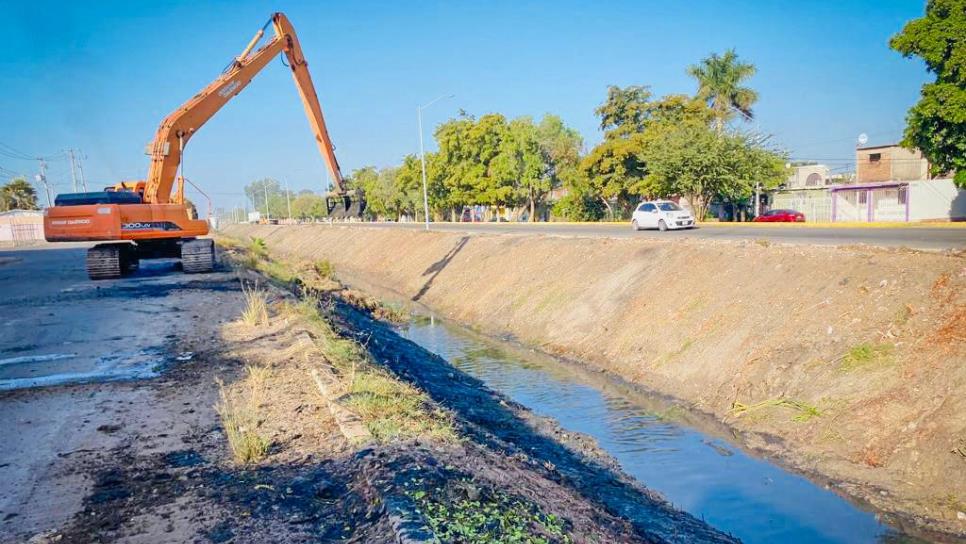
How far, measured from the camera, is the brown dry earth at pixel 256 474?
4562 millimetres

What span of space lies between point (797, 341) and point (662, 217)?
19244 millimetres

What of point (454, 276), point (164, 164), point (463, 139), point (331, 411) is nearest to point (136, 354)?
point (331, 411)

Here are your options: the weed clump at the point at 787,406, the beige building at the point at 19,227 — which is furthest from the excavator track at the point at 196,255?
the beige building at the point at 19,227

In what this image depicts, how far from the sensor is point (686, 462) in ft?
31.6

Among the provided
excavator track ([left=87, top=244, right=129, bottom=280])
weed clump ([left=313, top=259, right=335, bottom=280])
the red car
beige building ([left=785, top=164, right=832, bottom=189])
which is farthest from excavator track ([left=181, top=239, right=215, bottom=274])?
beige building ([left=785, top=164, right=832, bottom=189])

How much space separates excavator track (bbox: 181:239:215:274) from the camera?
20.7 m

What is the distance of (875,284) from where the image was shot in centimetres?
1218

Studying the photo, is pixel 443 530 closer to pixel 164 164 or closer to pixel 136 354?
pixel 136 354

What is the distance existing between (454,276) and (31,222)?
5942 cm

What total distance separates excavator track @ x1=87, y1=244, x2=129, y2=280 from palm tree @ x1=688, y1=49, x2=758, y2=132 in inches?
1795

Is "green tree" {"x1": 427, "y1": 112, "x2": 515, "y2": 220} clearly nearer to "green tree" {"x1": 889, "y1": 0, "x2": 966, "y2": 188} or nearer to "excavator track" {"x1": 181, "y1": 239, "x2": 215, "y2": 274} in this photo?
"green tree" {"x1": 889, "y1": 0, "x2": 966, "y2": 188}

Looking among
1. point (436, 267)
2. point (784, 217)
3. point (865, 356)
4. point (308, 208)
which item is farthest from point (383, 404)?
point (308, 208)

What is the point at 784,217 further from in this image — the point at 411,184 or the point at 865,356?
the point at 411,184

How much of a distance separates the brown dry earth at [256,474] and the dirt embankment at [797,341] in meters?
3.10
